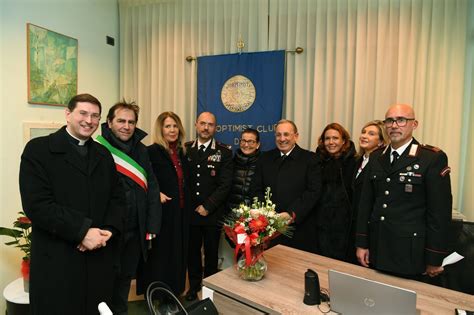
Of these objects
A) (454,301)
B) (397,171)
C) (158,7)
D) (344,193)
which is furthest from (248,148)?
(158,7)

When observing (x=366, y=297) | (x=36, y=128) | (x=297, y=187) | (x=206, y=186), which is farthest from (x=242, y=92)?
(x=366, y=297)

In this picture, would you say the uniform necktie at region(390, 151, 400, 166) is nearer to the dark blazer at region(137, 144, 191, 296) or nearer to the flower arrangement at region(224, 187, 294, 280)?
the flower arrangement at region(224, 187, 294, 280)

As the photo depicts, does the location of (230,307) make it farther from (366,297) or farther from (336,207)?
(336,207)

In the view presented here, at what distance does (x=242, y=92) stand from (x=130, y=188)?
5.60 feet

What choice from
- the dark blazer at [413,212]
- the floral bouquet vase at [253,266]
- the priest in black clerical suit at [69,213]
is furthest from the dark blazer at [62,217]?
the dark blazer at [413,212]

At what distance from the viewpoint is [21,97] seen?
2812mm

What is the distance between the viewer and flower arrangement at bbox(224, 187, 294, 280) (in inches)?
60.8

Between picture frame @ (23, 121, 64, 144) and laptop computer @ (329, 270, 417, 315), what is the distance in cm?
281

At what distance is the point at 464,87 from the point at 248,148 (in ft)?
6.26

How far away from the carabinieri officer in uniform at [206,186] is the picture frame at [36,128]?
4.42 ft

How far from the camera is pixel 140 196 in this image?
7.31 feet

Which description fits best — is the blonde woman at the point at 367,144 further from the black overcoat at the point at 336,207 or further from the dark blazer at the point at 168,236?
the dark blazer at the point at 168,236

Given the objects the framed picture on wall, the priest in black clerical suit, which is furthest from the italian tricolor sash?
the framed picture on wall

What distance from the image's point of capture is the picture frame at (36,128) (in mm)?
2832
